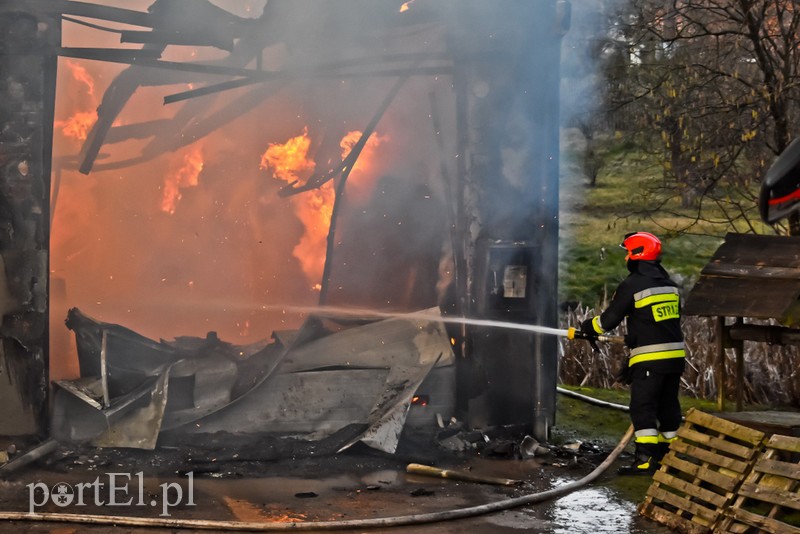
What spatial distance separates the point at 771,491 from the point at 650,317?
7.07 feet

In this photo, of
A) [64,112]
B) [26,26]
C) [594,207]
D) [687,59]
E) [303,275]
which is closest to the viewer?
[26,26]

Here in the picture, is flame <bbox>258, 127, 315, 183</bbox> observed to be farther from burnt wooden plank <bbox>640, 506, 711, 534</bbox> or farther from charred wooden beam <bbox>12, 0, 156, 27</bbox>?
burnt wooden plank <bbox>640, 506, 711, 534</bbox>

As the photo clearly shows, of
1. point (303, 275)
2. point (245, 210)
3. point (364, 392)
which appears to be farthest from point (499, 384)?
point (245, 210)

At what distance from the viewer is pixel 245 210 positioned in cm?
912

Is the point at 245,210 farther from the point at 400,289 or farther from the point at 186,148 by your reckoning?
the point at 400,289

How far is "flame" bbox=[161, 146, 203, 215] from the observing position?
893 centimetres

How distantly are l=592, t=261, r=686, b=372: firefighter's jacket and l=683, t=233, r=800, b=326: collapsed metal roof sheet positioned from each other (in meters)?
0.18

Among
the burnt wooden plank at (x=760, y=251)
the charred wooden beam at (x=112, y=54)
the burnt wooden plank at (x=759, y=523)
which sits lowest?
the burnt wooden plank at (x=759, y=523)

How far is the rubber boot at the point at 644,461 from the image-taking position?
302 inches

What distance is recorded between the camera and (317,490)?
23.5 ft

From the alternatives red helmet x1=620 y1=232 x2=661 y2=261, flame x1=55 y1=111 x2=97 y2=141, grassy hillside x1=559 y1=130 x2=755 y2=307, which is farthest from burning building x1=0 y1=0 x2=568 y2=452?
grassy hillside x1=559 y1=130 x2=755 y2=307

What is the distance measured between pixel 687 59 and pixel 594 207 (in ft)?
32.6

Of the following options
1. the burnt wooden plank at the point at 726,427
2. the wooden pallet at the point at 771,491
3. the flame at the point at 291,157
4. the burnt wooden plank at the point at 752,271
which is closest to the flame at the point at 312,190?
the flame at the point at 291,157

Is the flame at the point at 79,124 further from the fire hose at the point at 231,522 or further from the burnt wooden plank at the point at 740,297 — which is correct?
the burnt wooden plank at the point at 740,297
